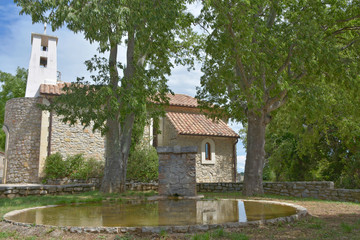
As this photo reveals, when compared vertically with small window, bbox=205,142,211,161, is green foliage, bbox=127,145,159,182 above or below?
below

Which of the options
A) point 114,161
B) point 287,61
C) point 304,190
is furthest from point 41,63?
point 304,190

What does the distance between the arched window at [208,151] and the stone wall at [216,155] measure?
8.9 inches

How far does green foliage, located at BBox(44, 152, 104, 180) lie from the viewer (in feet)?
58.3

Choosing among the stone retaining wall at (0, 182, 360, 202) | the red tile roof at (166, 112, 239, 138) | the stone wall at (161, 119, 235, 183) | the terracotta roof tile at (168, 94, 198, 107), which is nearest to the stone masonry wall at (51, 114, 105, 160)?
the stone wall at (161, 119, 235, 183)

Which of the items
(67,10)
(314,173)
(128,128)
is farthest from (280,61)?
(314,173)

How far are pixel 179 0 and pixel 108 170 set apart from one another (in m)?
7.71

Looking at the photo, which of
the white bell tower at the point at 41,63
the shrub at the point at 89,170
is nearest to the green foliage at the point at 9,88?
the white bell tower at the point at 41,63

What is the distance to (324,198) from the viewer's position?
12328mm

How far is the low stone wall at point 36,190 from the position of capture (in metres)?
12.3

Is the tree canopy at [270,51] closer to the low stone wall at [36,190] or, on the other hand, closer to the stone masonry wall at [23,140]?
the low stone wall at [36,190]

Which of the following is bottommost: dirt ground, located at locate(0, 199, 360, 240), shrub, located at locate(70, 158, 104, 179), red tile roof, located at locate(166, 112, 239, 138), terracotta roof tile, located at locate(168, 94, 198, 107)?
dirt ground, located at locate(0, 199, 360, 240)

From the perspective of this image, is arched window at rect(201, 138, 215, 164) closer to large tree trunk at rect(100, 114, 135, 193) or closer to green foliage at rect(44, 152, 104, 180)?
green foliage at rect(44, 152, 104, 180)

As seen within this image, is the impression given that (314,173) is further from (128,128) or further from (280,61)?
(128,128)

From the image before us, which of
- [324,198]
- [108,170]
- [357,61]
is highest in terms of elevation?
[357,61]
